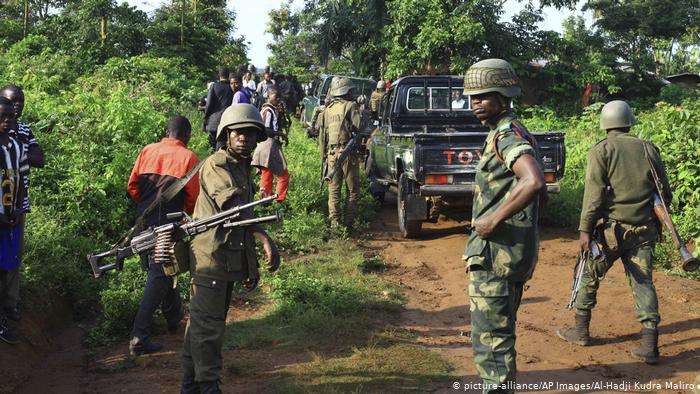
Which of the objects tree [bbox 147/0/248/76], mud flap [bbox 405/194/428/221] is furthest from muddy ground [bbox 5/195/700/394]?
tree [bbox 147/0/248/76]

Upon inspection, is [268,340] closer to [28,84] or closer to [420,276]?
[420,276]

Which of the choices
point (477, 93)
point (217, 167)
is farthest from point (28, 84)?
point (477, 93)

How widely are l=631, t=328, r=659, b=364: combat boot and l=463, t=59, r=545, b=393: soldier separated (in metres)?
2.02

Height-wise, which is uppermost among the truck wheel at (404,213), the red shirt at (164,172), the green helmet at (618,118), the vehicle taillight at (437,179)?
the green helmet at (618,118)

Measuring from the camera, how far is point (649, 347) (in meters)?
5.22

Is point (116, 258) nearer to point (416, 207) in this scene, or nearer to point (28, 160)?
point (28, 160)

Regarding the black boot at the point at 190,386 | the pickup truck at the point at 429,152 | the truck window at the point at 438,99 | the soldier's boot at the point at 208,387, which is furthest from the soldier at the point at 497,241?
the truck window at the point at 438,99

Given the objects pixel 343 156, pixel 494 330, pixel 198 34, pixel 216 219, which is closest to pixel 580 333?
pixel 494 330

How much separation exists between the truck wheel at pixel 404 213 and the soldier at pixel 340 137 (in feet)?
1.90

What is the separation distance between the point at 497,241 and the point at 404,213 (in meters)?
5.54

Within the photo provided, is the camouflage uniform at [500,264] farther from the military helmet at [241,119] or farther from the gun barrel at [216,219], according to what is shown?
the military helmet at [241,119]

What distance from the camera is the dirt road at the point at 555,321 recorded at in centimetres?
502

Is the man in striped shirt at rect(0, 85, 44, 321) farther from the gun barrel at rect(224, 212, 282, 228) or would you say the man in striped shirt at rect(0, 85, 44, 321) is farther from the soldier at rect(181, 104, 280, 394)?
the gun barrel at rect(224, 212, 282, 228)

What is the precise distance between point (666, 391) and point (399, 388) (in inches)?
68.3
